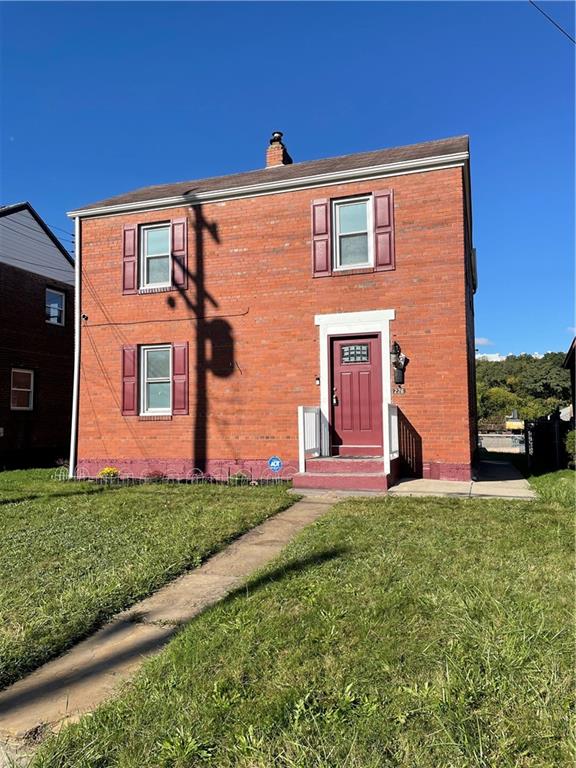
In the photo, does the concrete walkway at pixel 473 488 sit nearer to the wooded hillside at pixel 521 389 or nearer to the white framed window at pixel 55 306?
the white framed window at pixel 55 306

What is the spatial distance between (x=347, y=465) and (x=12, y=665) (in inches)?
247

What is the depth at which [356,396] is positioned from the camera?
9867 mm

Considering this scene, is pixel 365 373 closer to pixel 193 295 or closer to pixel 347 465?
pixel 347 465

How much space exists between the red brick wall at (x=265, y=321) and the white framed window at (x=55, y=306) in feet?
23.1

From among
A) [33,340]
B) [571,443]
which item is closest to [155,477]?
[571,443]

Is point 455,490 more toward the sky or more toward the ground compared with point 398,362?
more toward the ground

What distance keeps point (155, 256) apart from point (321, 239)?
377 centimetres

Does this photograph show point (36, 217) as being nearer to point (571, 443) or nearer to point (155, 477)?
point (155, 477)

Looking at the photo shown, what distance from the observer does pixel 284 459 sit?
33.0 ft

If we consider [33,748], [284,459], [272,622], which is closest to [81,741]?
[33,748]

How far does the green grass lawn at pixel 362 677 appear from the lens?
2029 millimetres

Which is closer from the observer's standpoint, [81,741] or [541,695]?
[81,741]

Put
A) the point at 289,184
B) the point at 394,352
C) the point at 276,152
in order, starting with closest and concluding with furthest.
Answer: the point at 394,352
the point at 289,184
the point at 276,152

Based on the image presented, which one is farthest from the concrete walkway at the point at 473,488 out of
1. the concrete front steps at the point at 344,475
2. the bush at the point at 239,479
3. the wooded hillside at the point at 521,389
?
the wooded hillside at the point at 521,389
